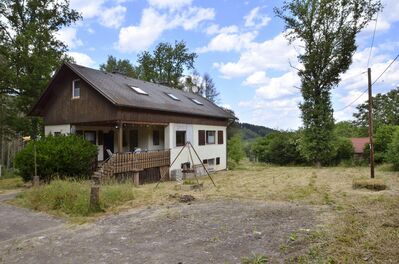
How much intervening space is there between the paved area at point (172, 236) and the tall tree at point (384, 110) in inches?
1466

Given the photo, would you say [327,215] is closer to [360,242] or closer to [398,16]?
[360,242]

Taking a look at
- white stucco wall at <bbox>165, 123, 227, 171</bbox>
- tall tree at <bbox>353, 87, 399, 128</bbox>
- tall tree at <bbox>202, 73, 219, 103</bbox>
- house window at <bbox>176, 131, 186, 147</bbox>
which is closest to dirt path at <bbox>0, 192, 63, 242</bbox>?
white stucco wall at <bbox>165, 123, 227, 171</bbox>

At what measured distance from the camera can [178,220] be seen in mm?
8203

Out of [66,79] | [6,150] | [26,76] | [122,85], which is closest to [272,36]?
[122,85]

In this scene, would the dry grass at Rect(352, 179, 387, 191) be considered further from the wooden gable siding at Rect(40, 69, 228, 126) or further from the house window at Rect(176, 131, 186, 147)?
the house window at Rect(176, 131, 186, 147)

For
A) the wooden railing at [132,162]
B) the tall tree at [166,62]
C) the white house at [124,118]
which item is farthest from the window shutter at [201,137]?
the tall tree at [166,62]

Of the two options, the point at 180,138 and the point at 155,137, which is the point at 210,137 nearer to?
the point at 180,138

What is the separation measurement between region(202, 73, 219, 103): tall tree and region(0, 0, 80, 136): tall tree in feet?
79.6

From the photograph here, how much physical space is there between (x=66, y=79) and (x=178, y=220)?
1267 cm

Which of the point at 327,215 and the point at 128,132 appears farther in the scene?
the point at 128,132

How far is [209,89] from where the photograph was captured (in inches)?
1813

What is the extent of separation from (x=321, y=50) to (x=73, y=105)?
17.5 m

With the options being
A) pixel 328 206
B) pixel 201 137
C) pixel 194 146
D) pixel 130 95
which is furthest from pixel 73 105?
pixel 328 206

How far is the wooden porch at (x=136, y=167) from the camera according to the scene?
47.9ft
